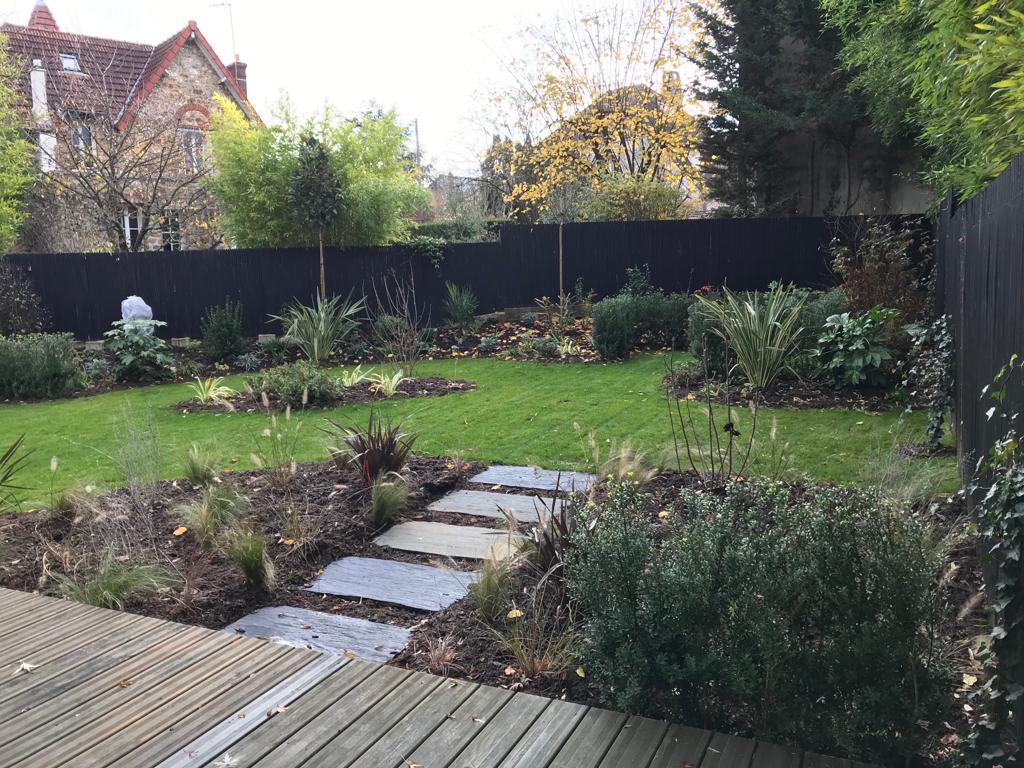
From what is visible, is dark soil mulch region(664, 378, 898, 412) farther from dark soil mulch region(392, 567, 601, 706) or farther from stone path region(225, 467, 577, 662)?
dark soil mulch region(392, 567, 601, 706)

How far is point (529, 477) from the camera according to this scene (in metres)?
5.40

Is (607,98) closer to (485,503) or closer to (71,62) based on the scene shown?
(71,62)

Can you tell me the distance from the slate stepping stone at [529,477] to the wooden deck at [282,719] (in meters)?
2.51

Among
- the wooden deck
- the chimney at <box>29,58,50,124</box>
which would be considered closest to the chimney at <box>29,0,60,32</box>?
the chimney at <box>29,58,50,124</box>

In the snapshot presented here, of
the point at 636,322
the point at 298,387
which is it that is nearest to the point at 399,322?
the point at 298,387

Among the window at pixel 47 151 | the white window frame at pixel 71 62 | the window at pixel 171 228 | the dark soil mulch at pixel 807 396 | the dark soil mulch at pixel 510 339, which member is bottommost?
the dark soil mulch at pixel 807 396

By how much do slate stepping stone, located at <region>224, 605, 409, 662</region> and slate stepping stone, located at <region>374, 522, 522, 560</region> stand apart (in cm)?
80

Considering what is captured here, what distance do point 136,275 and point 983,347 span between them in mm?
12102

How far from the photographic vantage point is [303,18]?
13.9 meters

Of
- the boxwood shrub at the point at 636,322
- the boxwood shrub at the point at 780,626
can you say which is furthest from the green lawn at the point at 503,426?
the boxwood shrub at the point at 780,626

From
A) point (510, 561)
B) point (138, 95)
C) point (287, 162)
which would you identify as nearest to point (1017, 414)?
point (510, 561)

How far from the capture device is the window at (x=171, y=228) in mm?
16609

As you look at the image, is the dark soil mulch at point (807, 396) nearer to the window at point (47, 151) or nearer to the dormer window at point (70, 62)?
the window at point (47, 151)

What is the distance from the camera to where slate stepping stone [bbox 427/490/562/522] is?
468cm
